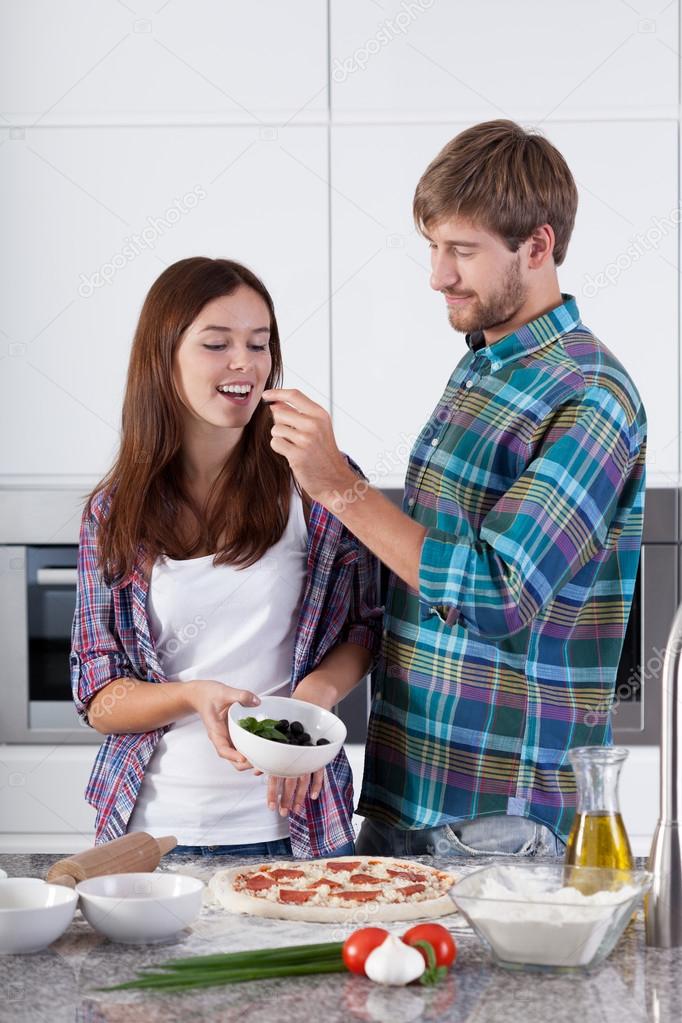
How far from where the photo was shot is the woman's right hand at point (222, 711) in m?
1.42

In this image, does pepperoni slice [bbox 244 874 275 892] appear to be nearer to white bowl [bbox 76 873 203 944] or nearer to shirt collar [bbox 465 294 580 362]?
white bowl [bbox 76 873 203 944]

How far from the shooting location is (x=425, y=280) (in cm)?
257

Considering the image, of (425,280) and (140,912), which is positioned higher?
(425,280)

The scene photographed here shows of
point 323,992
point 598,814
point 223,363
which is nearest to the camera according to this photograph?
point 323,992

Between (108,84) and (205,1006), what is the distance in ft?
6.96

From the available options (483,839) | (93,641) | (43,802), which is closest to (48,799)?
(43,802)

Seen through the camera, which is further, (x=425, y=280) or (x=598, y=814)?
(x=425, y=280)

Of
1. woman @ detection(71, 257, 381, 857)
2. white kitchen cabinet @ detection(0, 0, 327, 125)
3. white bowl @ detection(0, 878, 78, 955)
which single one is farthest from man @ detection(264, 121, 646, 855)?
white kitchen cabinet @ detection(0, 0, 327, 125)

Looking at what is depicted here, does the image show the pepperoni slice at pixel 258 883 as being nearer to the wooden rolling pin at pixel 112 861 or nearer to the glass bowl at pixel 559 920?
the wooden rolling pin at pixel 112 861

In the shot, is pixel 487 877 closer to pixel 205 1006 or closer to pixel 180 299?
pixel 205 1006

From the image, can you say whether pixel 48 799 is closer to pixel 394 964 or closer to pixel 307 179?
pixel 307 179

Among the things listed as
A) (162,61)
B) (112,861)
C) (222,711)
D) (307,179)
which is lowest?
(112,861)

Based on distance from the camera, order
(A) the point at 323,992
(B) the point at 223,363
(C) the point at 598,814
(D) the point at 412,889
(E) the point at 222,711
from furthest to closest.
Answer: (B) the point at 223,363, (E) the point at 222,711, (D) the point at 412,889, (C) the point at 598,814, (A) the point at 323,992

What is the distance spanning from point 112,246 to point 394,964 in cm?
193
